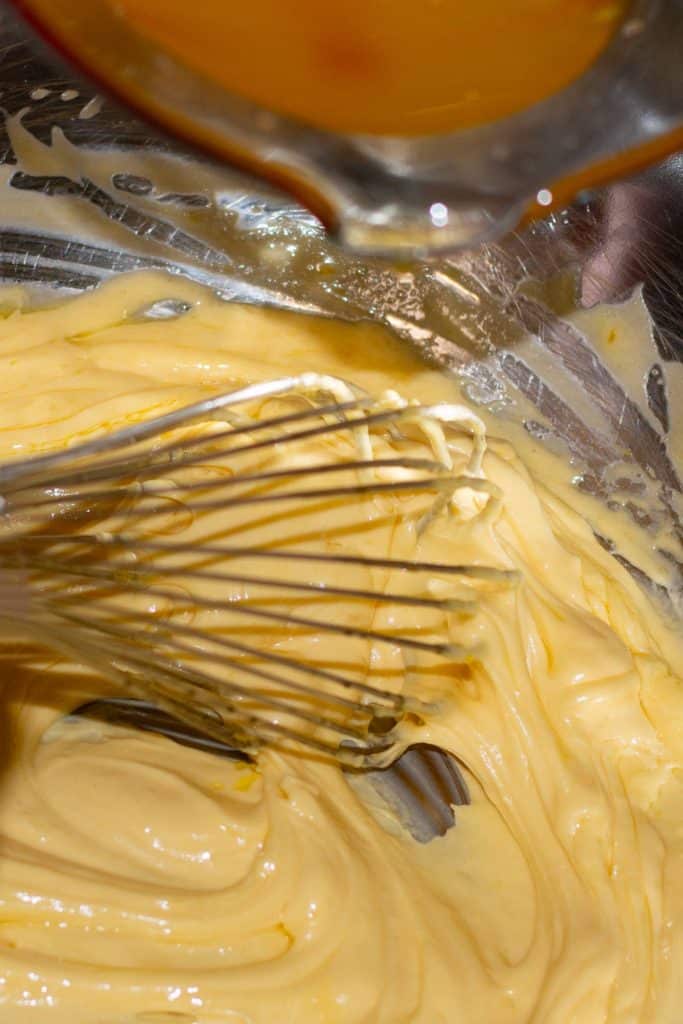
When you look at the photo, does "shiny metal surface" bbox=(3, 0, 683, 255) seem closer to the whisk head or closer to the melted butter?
the melted butter

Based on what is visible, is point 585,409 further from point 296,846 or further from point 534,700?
point 296,846

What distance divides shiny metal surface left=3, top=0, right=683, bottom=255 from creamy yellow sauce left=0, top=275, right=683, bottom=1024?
62 centimetres

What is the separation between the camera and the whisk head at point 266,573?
1208 mm

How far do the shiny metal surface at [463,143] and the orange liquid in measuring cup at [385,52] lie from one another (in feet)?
0.04

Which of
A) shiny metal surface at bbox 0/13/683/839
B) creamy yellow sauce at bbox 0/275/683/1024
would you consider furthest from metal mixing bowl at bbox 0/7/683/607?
creamy yellow sauce at bbox 0/275/683/1024

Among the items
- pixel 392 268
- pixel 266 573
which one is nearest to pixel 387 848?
pixel 266 573

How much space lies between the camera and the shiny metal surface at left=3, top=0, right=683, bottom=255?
871 mm

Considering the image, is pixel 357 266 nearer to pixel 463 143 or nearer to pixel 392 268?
pixel 392 268

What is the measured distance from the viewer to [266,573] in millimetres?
1429

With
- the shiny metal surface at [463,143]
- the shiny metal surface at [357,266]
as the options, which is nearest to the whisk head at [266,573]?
the shiny metal surface at [357,266]

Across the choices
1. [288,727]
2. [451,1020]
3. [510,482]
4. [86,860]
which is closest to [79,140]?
[510,482]

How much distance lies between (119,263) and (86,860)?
0.88 metres

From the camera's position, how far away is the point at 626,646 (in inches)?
57.6

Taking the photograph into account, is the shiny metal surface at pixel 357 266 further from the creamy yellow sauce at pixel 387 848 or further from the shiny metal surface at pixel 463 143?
the shiny metal surface at pixel 463 143
